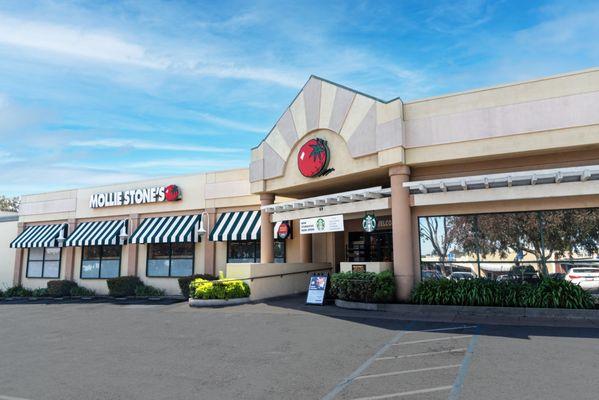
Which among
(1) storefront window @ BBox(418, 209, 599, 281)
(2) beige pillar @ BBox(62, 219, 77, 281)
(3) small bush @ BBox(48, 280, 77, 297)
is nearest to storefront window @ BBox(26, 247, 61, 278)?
(2) beige pillar @ BBox(62, 219, 77, 281)

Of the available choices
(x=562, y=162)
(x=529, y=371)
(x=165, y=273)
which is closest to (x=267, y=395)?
(x=529, y=371)

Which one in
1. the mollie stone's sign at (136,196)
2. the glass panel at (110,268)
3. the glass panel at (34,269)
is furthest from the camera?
the glass panel at (34,269)

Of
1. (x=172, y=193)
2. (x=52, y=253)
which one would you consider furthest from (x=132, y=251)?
(x=52, y=253)

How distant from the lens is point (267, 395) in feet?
21.8

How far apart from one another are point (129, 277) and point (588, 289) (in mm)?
22373

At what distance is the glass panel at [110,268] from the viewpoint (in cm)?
2675

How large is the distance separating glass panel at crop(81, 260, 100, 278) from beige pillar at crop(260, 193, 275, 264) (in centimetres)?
1322

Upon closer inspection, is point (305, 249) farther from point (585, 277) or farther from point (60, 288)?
point (60, 288)

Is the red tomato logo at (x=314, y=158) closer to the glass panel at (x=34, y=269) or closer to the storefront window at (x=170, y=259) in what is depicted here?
the storefront window at (x=170, y=259)

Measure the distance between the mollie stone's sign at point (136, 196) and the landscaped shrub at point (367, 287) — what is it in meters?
13.6

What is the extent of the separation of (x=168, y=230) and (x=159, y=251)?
194cm

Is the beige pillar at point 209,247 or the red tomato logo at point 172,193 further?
the red tomato logo at point 172,193

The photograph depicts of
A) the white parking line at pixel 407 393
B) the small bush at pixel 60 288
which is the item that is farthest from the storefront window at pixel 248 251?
the white parking line at pixel 407 393

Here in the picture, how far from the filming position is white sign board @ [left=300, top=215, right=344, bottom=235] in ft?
55.4
